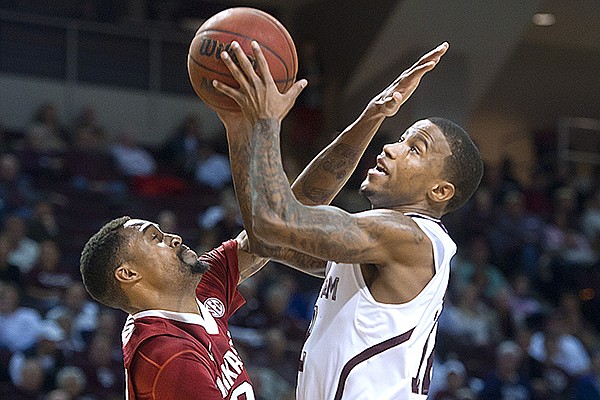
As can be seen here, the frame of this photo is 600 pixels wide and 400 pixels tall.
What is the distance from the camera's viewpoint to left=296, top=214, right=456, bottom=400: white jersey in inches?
127

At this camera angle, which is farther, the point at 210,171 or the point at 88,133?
the point at 210,171

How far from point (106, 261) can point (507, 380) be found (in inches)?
238

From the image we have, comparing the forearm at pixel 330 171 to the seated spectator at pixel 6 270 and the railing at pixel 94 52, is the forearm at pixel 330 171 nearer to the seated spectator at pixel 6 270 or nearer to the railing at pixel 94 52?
the seated spectator at pixel 6 270

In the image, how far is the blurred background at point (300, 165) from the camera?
8.12m

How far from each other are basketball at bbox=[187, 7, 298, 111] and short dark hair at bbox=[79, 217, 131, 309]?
0.51 metres

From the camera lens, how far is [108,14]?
1190 centimetres

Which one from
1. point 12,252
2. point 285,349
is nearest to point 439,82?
point 285,349

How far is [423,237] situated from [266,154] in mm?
490

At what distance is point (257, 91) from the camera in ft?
10.2

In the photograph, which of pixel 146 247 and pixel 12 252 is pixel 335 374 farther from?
pixel 12 252

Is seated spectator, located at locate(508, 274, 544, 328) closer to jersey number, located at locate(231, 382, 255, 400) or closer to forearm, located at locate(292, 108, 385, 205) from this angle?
forearm, located at locate(292, 108, 385, 205)

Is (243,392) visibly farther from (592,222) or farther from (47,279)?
(592,222)

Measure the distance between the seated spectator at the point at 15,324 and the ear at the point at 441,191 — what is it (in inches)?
180

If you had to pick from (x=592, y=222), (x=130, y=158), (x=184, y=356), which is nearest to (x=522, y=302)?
(x=592, y=222)
